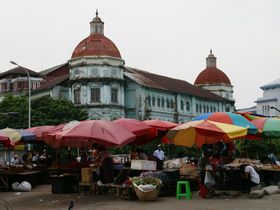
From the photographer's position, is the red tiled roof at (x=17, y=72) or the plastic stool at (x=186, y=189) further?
the red tiled roof at (x=17, y=72)

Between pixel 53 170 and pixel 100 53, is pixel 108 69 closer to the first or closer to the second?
pixel 100 53

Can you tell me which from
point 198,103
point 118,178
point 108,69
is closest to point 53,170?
point 118,178

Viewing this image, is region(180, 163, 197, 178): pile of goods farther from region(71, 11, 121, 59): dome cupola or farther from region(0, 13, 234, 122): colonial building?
region(71, 11, 121, 59): dome cupola

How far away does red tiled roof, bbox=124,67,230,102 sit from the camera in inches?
2309

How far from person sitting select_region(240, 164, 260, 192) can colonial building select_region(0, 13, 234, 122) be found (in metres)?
39.4

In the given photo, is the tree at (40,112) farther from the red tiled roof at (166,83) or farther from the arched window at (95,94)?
the red tiled roof at (166,83)

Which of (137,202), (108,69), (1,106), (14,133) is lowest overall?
(137,202)

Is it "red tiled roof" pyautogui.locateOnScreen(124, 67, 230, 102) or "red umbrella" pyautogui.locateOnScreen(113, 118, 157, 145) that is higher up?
"red tiled roof" pyautogui.locateOnScreen(124, 67, 230, 102)

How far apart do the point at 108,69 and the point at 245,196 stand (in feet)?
133

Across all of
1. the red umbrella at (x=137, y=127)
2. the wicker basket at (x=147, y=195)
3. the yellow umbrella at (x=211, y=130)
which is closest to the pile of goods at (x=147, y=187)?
the wicker basket at (x=147, y=195)

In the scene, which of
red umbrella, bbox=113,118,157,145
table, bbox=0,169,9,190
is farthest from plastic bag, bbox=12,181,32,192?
red umbrella, bbox=113,118,157,145

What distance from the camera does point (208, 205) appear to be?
1228cm

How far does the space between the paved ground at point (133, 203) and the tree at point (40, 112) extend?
30.8 m

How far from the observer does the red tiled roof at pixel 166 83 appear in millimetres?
58656
